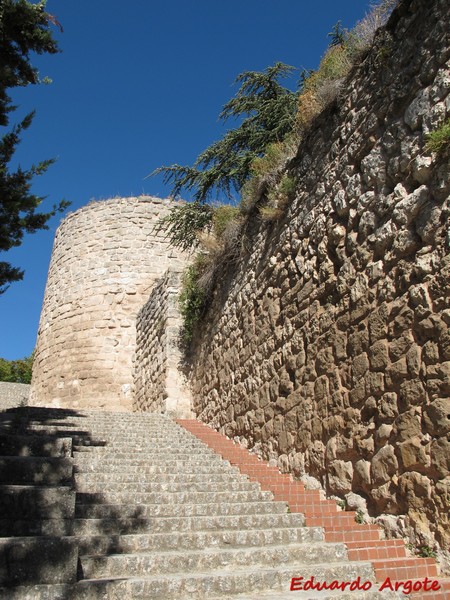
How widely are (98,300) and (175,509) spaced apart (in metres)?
10.1

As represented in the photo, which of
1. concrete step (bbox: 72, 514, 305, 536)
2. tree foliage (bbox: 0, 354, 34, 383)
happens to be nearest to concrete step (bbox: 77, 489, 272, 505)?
concrete step (bbox: 72, 514, 305, 536)

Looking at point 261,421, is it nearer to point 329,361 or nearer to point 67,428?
point 329,361

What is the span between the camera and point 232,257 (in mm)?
9023

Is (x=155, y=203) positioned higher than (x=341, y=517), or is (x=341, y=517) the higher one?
(x=155, y=203)

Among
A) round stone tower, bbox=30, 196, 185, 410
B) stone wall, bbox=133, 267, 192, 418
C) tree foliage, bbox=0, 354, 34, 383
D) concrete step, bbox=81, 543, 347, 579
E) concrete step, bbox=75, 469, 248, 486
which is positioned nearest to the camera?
concrete step, bbox=81, 543, 347, 579

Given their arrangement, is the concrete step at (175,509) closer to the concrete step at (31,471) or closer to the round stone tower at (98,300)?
the concrete step at (31,471)

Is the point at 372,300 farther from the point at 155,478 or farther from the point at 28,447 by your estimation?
the point at 28,447

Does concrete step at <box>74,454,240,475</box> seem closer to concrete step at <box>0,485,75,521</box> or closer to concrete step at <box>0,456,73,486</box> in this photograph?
concrete step at <box>0,456,73,486</box>

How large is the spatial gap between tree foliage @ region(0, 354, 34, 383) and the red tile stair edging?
93.0 ft

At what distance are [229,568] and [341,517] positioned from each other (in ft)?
4.08

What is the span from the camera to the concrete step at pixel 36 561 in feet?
10.2

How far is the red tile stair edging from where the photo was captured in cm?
373

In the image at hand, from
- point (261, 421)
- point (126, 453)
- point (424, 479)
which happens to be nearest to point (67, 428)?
point (126, 453)

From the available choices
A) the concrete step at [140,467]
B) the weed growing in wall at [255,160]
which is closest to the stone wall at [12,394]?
the weed growing in wall at [255,160]
